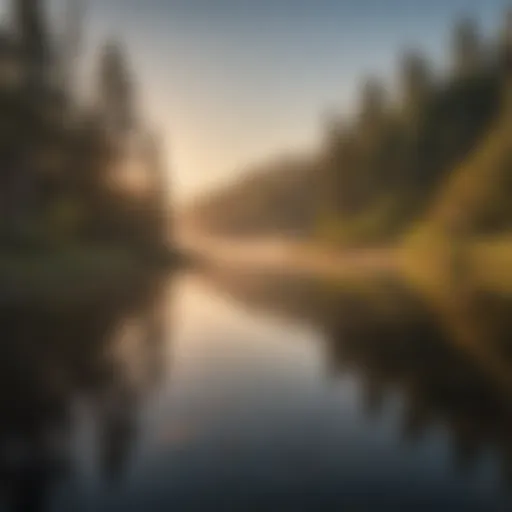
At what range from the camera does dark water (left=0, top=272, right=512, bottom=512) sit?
3127 mm

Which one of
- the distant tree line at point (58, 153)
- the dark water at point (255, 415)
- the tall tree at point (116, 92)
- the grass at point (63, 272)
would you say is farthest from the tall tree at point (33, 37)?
the dark water at point (255, 415)

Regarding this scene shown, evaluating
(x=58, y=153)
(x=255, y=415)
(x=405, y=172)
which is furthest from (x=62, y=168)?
(x=255, y=415)

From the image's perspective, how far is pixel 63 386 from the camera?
4.83 metres

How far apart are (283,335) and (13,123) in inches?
361

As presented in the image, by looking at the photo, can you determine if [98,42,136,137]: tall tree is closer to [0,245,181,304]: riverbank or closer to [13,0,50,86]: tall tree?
[13,0,50,86]: tall tree

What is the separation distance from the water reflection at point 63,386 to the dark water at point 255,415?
0.05 feet

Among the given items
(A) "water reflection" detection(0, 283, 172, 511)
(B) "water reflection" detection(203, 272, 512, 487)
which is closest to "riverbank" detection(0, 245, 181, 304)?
(A) "water reflection" detection(0, 283, 172, 511)

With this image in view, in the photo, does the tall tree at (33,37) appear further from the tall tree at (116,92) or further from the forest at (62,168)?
the tall tree at (116,92)

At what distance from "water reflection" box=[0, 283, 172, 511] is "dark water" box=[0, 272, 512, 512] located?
16mm

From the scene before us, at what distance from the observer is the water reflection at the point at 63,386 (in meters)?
3.32

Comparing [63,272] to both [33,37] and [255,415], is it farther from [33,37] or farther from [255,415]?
[255,415]

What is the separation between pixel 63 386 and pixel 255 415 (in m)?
1.78

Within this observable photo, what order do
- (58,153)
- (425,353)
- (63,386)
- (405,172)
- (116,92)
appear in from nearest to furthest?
(63,386), (425,353), (116,92), (58,153), (405,172)

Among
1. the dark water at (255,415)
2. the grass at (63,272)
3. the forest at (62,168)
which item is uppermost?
the forest at (62,168)
